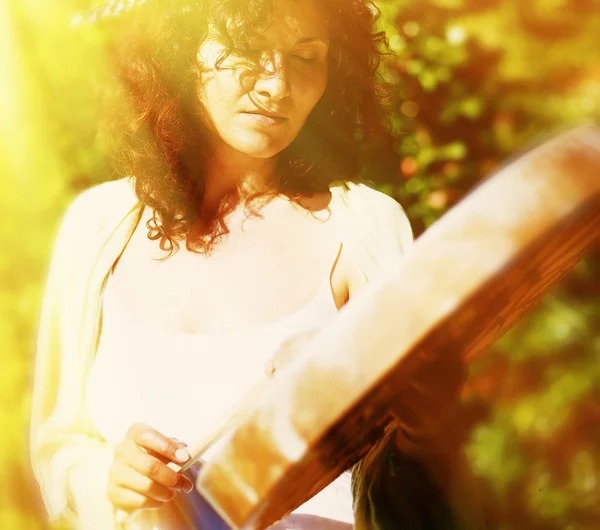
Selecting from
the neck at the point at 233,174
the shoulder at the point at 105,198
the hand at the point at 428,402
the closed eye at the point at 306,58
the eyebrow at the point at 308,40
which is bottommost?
the hand at the point at 428,402

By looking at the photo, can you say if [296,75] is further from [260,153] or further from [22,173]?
[22,173]

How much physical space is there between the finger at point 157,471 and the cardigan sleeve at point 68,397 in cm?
7

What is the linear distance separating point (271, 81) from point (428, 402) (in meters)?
0.53

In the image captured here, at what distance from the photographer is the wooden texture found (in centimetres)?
75

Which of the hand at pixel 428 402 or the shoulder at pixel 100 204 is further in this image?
the shoulder at pixel 100 204

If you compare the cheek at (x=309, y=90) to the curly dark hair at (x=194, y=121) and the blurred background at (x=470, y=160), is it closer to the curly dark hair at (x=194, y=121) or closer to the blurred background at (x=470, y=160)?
the curly dark hair at (x=194, y=121)

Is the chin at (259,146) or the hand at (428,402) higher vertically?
the chin at (259,146)

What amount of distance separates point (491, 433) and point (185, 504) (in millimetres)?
514

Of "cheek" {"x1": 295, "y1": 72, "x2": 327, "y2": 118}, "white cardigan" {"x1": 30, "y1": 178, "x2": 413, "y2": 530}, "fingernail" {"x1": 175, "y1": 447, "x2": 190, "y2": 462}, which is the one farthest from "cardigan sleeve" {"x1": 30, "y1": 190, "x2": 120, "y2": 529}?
"cheek" {"x1": 295, "y1": 72, "x2": 327, "y2": 118}

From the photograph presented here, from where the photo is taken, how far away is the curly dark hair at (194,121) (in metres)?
1.11

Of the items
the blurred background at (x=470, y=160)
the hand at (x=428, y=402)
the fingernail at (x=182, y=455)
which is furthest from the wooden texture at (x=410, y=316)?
the blurred background at (x=470, y=160)

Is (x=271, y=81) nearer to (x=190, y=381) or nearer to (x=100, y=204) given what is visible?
(x=100, y=204)

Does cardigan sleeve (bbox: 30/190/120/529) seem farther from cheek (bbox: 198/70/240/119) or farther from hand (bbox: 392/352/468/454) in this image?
hand (bbox: 392/352/468/454)

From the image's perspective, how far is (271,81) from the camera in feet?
3.49
